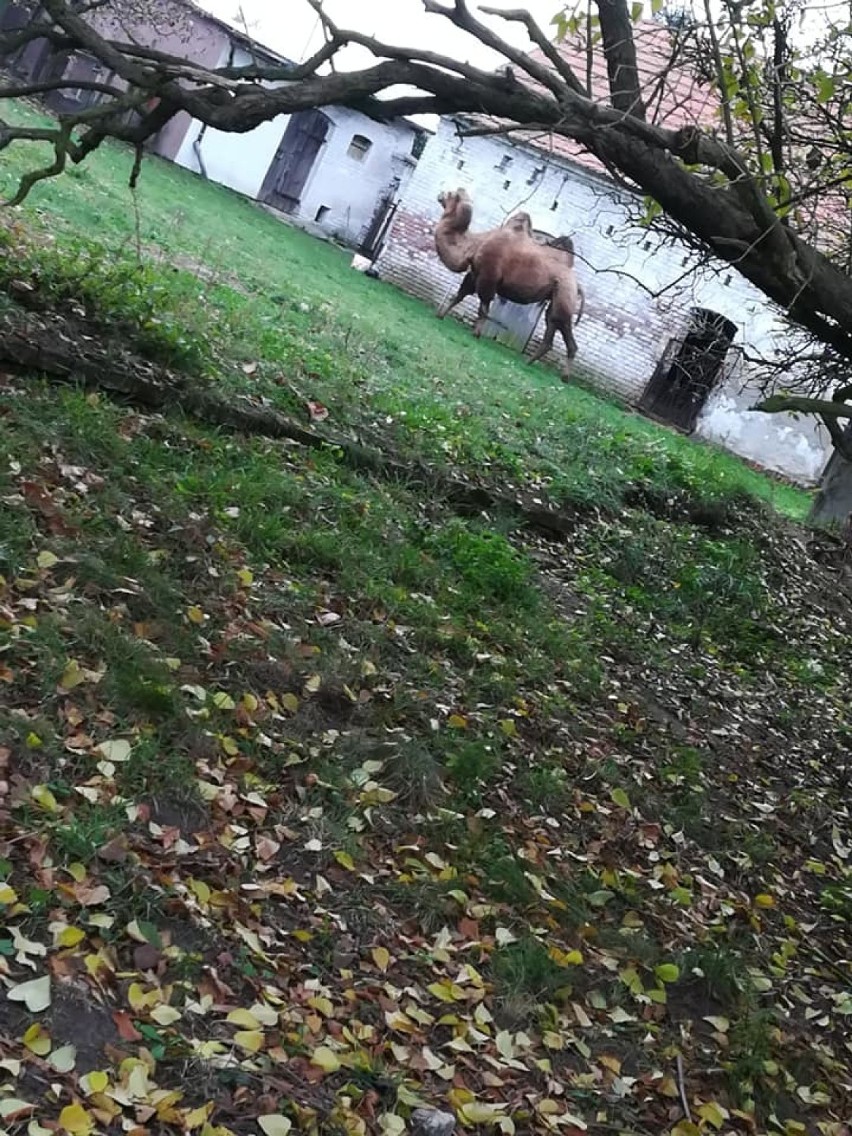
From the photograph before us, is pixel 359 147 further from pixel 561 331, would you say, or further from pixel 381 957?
pixel 381 957

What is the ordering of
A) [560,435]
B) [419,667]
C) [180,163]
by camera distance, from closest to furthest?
[419,667]
[560,435]
[180,163]

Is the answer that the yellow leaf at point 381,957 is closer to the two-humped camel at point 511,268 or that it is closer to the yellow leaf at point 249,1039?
the yellow leaf at point 249,1039

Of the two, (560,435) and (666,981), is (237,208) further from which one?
(666,981)

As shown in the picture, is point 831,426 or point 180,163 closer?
point 831,426

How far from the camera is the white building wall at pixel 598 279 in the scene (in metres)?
23.8

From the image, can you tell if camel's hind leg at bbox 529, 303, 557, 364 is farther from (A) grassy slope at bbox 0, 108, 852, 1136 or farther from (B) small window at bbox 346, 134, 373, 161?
(A) grassy slope at bbox 0, 108, 852, 1136

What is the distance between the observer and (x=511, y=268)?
2234 cm

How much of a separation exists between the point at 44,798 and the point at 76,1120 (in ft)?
4.04

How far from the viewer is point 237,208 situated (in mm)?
24672

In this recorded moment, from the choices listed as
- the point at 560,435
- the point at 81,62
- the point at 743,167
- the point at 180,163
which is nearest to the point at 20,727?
the point at 743,167

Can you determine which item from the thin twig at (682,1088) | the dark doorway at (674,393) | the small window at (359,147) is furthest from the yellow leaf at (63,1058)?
the small window at (359,147)

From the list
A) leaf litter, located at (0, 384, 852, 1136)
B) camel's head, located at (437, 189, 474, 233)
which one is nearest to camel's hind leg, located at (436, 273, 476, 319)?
camel's head, located at (437, 189, 474, 233)

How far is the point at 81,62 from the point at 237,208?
8.27m

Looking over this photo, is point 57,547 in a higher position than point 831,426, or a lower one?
lower
